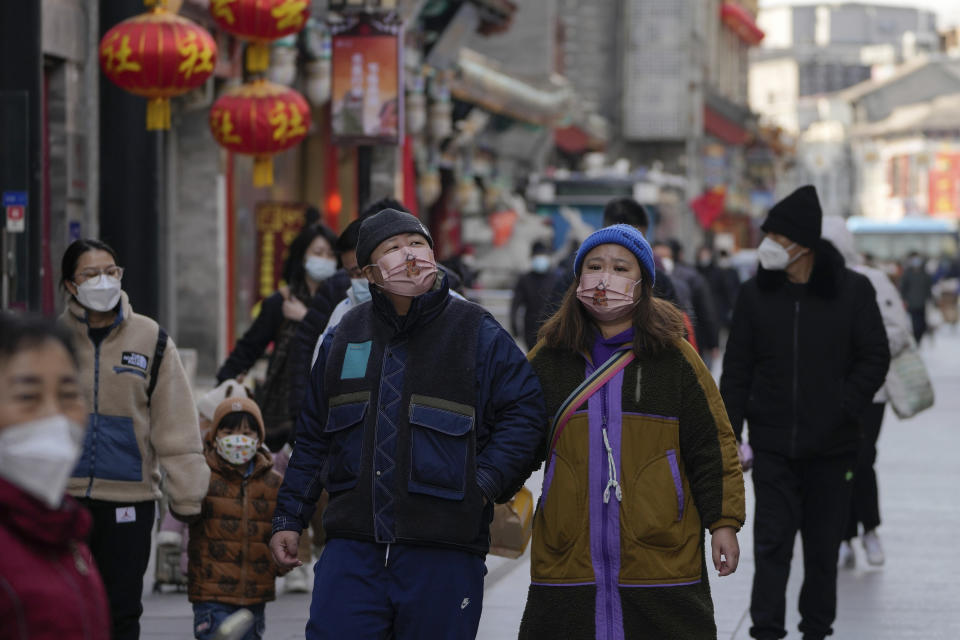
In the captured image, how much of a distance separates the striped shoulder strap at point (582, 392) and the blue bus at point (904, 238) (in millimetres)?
52370

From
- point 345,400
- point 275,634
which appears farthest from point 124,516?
point 275,634

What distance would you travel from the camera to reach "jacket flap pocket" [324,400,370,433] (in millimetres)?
4996

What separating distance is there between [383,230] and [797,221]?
269cm

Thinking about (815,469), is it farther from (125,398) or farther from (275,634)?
Answer: (125,398)

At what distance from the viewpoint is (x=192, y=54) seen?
399 inches

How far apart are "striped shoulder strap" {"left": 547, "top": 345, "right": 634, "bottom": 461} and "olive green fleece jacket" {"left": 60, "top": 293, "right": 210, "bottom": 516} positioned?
61.5 inches

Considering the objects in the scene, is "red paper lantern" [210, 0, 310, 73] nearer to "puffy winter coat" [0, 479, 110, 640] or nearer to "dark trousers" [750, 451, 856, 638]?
"dark trousers" [750, 451, 856, 638]

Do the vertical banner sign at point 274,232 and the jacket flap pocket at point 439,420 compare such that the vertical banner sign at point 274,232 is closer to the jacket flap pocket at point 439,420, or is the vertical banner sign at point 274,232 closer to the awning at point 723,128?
the jacket flap pocket at point 439,420

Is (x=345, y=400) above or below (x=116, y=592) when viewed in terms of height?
above

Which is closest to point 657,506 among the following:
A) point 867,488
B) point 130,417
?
point 130,417

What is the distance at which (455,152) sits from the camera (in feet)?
90.0

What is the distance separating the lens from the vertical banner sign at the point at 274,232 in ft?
60.1

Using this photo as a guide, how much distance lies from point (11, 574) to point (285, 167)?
1807cm

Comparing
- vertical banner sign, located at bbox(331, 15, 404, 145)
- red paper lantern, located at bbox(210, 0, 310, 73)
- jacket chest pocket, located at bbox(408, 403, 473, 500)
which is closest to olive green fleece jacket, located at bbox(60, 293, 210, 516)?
jacket chest pocket, located at bbox(408, 403, 473, 500)
